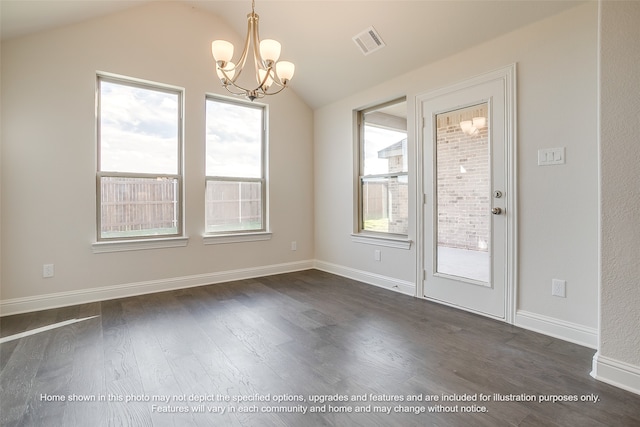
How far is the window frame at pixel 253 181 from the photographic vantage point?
4.12m

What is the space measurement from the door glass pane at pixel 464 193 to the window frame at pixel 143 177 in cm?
306

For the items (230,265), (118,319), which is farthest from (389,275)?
(118,319)

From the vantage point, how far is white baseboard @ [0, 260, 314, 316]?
3004mm

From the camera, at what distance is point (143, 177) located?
368 cm

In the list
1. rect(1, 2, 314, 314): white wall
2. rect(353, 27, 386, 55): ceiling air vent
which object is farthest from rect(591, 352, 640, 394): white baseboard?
rect(1, 2, 314, 314): white wall

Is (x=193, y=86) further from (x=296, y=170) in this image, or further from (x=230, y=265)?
(x=230, y=265)

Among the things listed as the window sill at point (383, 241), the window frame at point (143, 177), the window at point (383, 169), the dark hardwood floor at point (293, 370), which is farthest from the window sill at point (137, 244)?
the window at point (383, 169)

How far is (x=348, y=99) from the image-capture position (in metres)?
4.37

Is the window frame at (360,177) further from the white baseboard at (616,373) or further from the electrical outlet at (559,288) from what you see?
the white baseboard at (616,373)

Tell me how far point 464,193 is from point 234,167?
2950 millimetres

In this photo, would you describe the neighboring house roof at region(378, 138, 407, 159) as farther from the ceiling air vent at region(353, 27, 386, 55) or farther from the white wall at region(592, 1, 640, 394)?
the white wall at region(592, 1, 640, 394)

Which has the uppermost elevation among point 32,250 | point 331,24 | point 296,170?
point 331,24

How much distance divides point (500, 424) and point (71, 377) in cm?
241

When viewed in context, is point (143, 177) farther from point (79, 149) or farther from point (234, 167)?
point (234, 167)
